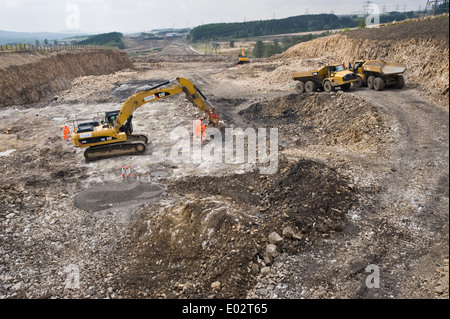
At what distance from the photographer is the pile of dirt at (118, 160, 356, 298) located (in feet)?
23.4

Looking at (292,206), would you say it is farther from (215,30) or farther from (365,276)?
(215,30)

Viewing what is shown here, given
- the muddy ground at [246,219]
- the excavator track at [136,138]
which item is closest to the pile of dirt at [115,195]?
the muddy ground at [246,219]

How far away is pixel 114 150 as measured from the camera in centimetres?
1488

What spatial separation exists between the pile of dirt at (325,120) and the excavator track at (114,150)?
22.6 feet

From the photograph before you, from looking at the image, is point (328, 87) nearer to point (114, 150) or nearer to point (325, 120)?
point (325, 120)

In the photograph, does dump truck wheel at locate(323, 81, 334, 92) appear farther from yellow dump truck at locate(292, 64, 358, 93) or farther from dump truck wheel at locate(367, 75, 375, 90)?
dump truck wheel at locate(367, 75, 375, 90)

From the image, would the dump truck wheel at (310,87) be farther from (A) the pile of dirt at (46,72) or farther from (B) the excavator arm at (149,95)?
(A) the pile of dirt at (46,72)

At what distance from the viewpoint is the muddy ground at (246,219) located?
22.9 ft

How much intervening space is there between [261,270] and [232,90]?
72.8 ft

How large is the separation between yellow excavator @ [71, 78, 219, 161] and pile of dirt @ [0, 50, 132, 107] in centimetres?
1635

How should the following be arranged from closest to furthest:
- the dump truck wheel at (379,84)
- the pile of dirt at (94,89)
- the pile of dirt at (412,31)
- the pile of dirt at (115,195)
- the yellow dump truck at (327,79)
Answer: the pile of dirt at (115,195)
the dump truck wheel at (379,84)
the yellow dump truck at (327,79)
the pile of dirt at (412,31)
the pile of dirt at (94,89)

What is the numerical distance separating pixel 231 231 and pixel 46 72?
32.5 meters
